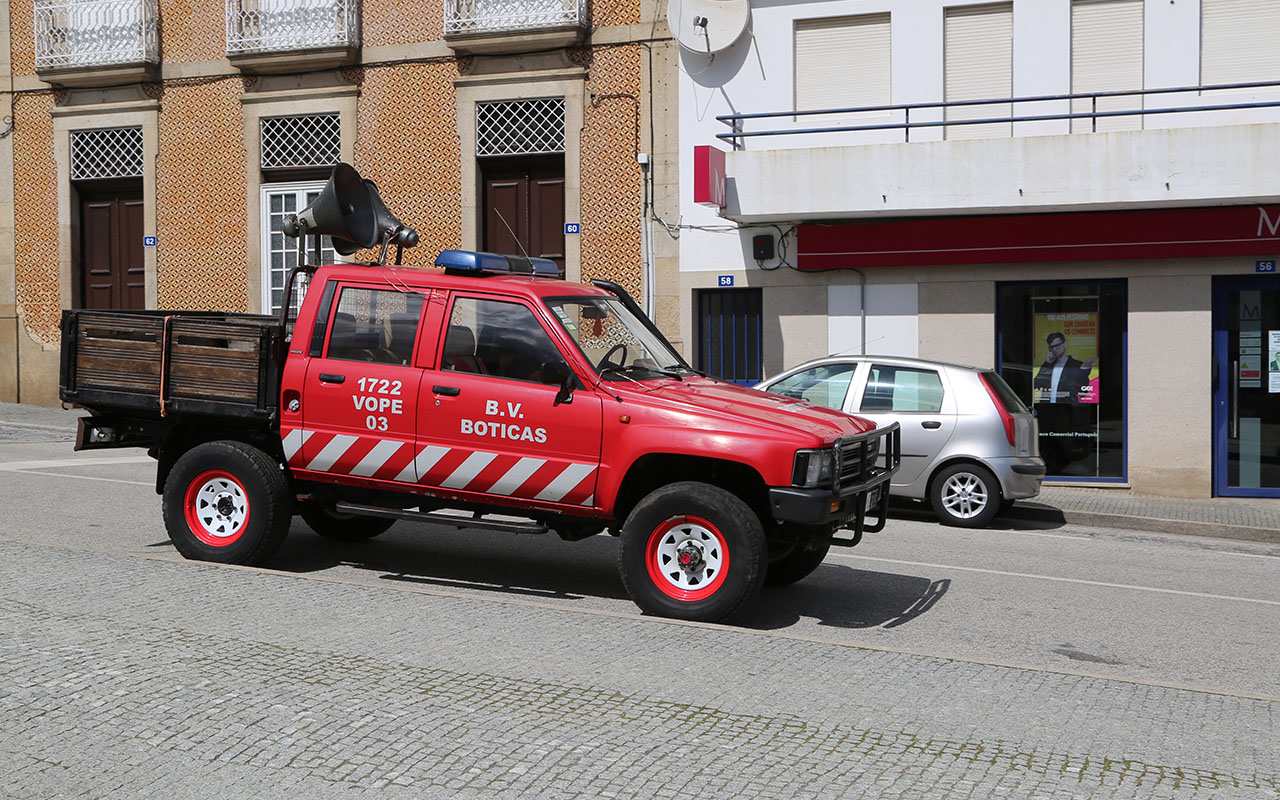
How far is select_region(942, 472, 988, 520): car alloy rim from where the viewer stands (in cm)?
1236

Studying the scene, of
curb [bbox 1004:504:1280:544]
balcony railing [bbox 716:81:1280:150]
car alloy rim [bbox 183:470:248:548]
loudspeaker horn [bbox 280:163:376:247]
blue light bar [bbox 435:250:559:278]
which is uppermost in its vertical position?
balcony railing [bbox 716:81:1280:150]

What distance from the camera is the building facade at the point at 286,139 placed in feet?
61.1

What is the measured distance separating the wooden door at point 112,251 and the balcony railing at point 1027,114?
10.6 m

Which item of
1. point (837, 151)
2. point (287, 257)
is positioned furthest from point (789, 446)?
point (287, 257)

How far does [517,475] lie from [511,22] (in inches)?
496

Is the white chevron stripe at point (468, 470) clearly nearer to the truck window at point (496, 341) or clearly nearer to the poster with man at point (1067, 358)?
the truck window at point (496, 341)

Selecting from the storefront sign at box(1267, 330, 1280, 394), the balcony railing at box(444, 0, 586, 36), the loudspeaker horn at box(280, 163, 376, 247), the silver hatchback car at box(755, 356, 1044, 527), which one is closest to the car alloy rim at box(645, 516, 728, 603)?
the loudspeaker horn at box(280, 163, 376, 247)

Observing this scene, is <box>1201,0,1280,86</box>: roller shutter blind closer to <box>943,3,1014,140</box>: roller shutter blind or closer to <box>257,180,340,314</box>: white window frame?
<box>943,3,1014,140</box>: roller shutter blind

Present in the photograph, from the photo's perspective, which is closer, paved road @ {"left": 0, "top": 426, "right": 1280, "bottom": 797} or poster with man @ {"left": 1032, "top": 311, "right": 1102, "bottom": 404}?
paved road @ {"left": 0, "top": 426, "right": 1280, "bottom": 797}

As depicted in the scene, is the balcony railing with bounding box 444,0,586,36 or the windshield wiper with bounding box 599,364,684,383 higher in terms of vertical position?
the balcony railing with bounding box 444,0,586,36

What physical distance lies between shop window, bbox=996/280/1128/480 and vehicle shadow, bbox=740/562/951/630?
8132 millimetres

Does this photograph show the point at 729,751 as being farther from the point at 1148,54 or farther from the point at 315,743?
the point at 1148,54

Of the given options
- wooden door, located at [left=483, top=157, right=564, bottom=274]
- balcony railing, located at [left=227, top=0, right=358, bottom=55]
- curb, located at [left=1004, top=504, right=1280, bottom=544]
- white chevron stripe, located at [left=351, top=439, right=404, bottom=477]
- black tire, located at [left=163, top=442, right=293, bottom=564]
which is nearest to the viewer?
white chevron stripe, located at [left=351, top=439, right=404, bottom=477]

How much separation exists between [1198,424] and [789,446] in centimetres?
1081
